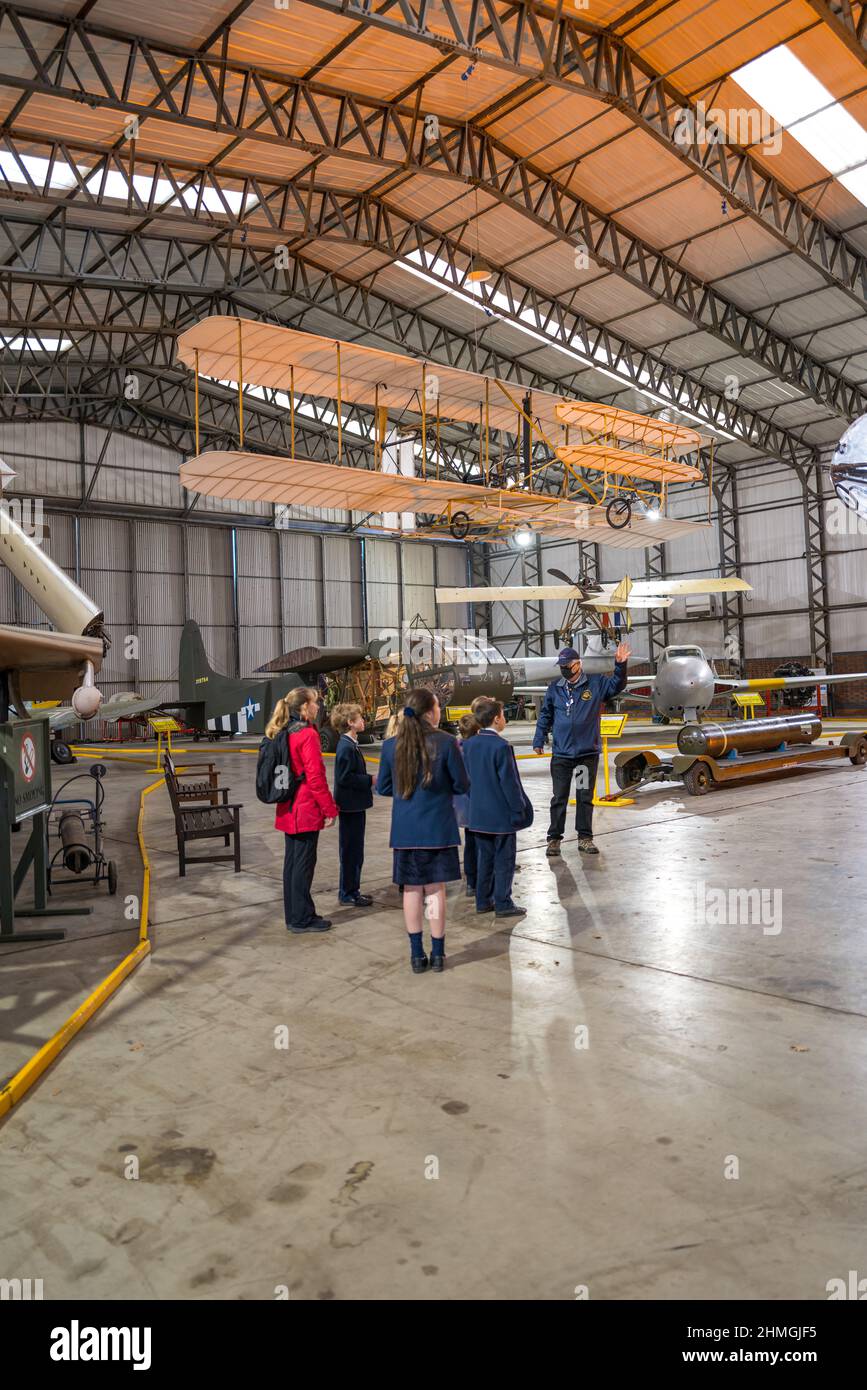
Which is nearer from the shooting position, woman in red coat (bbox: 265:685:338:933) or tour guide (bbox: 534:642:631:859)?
woman in red coat (bbox: 265:685:338:933)

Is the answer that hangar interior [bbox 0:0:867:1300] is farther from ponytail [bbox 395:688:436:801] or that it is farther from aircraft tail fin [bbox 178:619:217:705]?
aircraft tail fin [bbox 178:619:217:705]

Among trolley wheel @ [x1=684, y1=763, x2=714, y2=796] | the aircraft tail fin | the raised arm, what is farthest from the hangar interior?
the aircraft tail fin

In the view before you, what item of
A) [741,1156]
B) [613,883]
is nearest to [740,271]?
[613,883]

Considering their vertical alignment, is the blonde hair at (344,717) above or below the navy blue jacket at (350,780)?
above

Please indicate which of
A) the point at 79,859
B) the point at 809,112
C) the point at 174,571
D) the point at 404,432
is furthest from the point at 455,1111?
the point at 174,571

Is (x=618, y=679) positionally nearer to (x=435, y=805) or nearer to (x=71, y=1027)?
(x=435, y=805)

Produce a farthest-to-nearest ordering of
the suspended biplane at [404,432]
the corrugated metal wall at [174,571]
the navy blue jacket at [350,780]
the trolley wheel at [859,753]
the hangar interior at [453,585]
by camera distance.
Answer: the corrugated metal wall at [174,571], the trolley wheel at [859,753], the suspended biplane at [404,432], the navy blue jacket at [350,780], the hangar interior at [453,585]

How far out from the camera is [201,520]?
1404 inches

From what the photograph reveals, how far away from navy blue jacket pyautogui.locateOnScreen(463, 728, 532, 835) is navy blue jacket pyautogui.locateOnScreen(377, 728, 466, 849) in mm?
751

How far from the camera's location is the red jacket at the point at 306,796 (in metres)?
5.50

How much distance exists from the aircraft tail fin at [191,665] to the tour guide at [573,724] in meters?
15.4

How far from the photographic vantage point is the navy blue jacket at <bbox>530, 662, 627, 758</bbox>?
25.2 ft

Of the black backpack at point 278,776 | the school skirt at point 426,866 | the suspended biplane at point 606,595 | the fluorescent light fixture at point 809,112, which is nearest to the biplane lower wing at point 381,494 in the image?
the suspended biplane at point 606,595

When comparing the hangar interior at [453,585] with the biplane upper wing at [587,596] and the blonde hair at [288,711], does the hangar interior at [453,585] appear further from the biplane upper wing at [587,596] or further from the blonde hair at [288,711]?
the biplane upper wing at [587,596]
